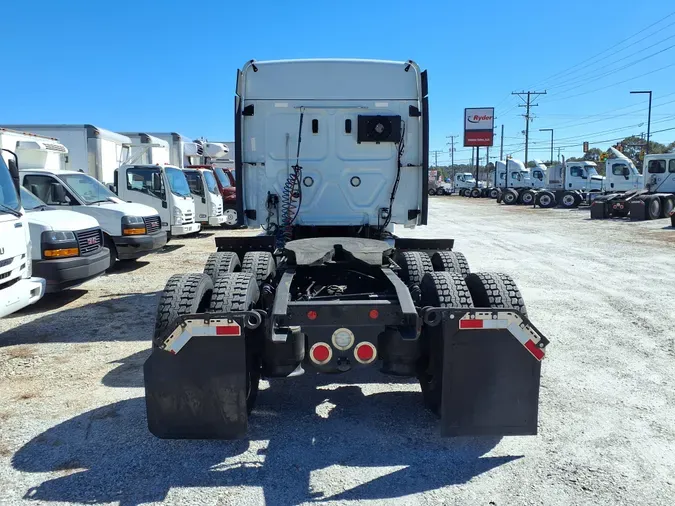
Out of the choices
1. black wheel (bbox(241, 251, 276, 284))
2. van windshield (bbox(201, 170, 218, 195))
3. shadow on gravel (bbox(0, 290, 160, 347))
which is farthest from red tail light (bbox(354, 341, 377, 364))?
van windshield (bbox(201, 170, 218, 195))

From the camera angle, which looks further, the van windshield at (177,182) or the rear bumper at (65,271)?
the van windshield at (177,182)

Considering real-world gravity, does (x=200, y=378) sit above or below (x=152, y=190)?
below

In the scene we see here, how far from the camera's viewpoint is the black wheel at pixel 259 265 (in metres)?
5.50

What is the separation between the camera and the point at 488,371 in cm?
353

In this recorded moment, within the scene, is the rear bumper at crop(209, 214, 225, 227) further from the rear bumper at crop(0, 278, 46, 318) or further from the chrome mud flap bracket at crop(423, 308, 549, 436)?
the chrome mud flap bracket at crop(423, 308, 549, 436)

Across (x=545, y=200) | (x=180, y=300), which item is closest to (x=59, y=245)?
(x=180, y=300)

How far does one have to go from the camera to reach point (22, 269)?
587 centimetres

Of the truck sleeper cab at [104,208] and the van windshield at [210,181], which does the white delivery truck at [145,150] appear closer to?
the van windshield at [210,181]

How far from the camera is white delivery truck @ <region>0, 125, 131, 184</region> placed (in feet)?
44.2

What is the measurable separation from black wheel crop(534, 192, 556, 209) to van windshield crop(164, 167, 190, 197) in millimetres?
28426

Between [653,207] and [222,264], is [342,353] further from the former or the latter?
[653,207]

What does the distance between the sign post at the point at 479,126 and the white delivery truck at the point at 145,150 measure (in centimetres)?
5342

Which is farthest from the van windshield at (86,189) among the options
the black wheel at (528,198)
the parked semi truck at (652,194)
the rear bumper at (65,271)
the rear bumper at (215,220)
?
the black wheel at (528,198)

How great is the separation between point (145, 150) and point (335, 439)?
14.0 m
